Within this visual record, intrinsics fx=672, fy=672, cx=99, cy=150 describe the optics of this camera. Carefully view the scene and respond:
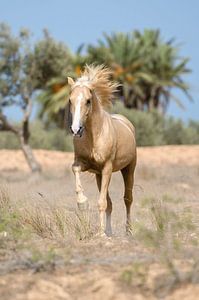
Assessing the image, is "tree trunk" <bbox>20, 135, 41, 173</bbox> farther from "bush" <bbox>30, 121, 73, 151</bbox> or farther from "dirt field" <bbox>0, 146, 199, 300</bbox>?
"dirt field" <bbox>0, 146, 199, 300</bbox>

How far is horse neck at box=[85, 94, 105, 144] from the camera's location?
9.58m

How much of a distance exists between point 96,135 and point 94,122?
0.20 metres

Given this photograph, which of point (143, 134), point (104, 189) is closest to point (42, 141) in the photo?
point (143, 134)

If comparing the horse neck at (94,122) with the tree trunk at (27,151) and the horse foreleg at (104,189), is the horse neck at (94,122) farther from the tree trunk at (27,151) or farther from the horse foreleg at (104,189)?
the tree trunk at (27,151)

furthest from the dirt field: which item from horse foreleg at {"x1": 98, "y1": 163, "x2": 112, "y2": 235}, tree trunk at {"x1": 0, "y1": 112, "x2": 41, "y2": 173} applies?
tree trunk at {"x1": 0, "y1": 112, "x2": 41, "y2": 173}

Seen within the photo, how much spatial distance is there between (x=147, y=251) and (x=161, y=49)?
44951 millimetres

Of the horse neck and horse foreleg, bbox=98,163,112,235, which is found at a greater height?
the horse neck

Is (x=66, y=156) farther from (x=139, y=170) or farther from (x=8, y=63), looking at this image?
(x=139, y=170)

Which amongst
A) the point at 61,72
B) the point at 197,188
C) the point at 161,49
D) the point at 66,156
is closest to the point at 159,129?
the point at 161,49

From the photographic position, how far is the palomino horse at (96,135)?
915cm

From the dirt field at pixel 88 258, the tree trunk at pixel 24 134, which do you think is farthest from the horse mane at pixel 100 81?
the tree trunk at pixel 24 134

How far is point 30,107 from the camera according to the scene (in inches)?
1099

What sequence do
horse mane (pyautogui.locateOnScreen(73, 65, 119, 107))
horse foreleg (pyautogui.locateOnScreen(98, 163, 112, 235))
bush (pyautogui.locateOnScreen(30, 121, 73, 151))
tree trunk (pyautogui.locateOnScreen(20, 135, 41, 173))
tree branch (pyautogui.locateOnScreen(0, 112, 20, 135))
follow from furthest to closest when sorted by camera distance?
bush (pyautogui.locateOnScreen(30, 121, 73, 151)) → tree trunk (pyautogui.locateOnScreen(20, 135, 41, 173)) → tree branch (pyautogui.locateOnScreen(0, 112, 20, 135)) → horse mane (pyautogui.locateOnScreen(73, 65, 119, 107)) → horse foreleg (pyautogui.locateOnScreen(98, 163, 112, 235))

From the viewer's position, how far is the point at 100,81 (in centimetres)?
1014
